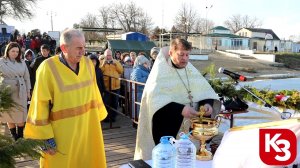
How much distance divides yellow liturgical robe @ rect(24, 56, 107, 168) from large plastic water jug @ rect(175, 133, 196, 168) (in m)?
1.06

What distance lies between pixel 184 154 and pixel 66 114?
3.74 ft

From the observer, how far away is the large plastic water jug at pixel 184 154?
6.57 ft

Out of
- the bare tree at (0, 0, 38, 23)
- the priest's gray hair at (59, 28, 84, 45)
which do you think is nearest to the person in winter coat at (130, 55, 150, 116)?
the priest's gray hair at (59, 28, 84, 45)

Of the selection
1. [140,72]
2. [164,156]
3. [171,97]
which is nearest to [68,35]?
[171,97]

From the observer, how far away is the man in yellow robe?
2.60 meters

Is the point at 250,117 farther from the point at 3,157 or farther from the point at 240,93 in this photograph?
the point at 3,157

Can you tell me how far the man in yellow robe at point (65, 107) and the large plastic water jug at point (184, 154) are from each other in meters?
1.06

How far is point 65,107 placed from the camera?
269 centimetres

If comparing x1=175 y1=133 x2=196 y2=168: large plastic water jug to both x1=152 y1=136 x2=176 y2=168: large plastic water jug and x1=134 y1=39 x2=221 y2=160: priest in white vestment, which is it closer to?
x1=152 y1=136 x2=176 y2=168: large plastic water jug

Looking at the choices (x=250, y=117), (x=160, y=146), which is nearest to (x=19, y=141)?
(x=160, y=146)

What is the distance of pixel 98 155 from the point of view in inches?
118

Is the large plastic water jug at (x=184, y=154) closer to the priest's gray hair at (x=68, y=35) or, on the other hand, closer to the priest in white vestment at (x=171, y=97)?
the priest in white vestment at (x=171, y=97)

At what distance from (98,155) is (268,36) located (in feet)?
230

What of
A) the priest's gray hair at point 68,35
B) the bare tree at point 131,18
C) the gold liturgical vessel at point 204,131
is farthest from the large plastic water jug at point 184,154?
the bare tree at point 131,18
